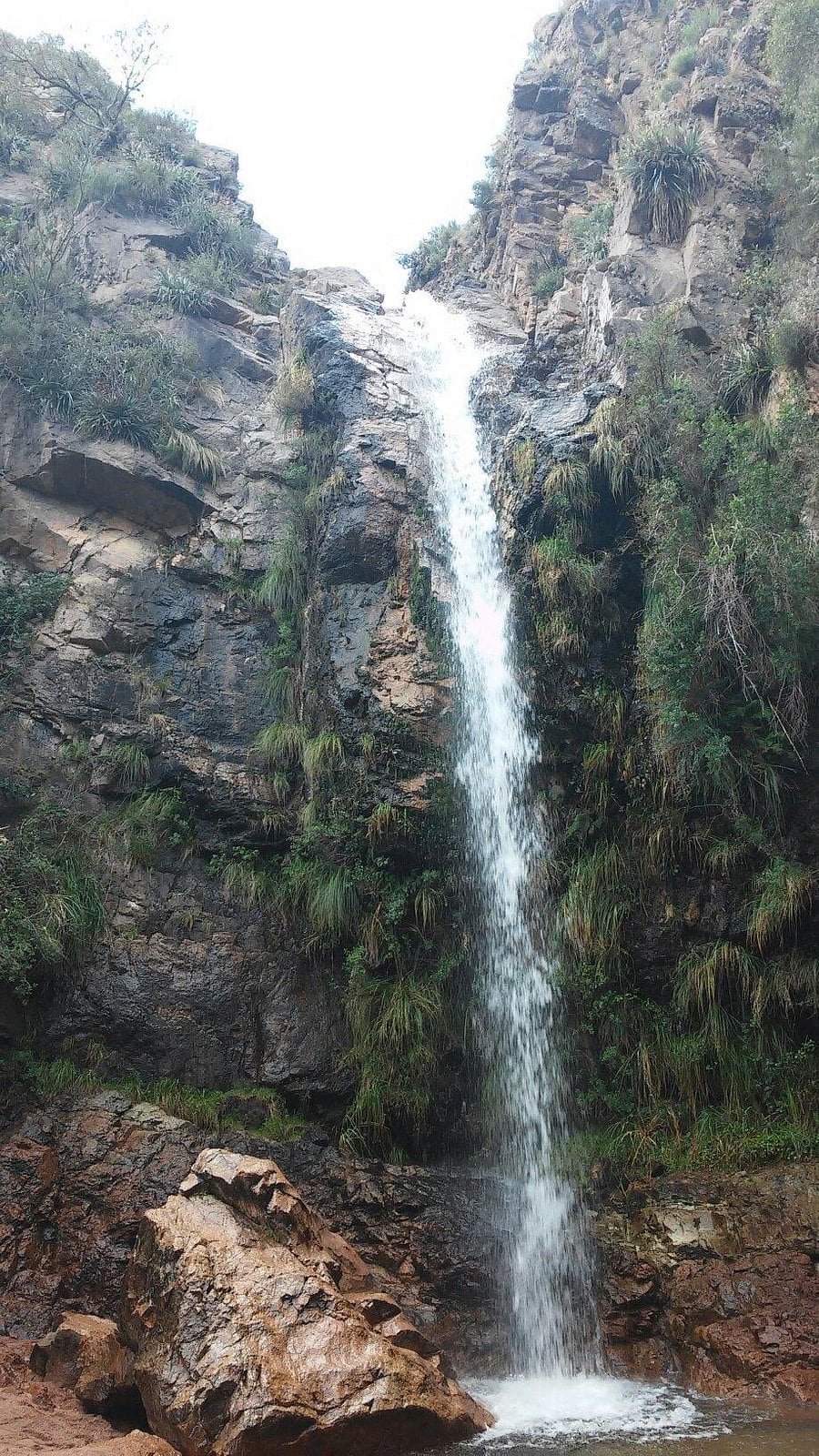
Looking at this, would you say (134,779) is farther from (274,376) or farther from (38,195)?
(38,195)

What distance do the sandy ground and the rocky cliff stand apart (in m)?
0.92

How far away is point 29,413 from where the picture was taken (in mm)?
12500

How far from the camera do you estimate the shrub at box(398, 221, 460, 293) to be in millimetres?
20391

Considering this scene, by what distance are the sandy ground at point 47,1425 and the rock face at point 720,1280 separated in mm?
3910

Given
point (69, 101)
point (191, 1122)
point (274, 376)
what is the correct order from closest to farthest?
point (191, 1122) → point (274, 376) → point (69, 101)

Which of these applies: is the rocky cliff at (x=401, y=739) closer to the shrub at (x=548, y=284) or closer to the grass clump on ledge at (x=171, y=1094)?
the grass clump on ledge at (x=171, y=1094)

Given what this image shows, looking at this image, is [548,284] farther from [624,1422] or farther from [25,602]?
[624,1422]

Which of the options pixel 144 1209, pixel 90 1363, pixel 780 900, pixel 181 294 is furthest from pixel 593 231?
pixel 90 1363

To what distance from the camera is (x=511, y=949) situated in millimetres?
9125

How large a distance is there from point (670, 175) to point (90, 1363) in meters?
16.1

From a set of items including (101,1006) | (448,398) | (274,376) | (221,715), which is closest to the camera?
(101,1006)

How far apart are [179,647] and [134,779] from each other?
6.61 ft

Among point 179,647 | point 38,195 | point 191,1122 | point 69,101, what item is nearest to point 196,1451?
point 191,1122

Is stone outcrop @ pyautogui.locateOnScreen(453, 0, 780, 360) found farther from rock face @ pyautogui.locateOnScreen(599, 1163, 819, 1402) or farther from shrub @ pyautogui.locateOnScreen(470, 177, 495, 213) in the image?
rock face @ pyautogui.locateOnScreen(599, 1163, 819, 1402)
